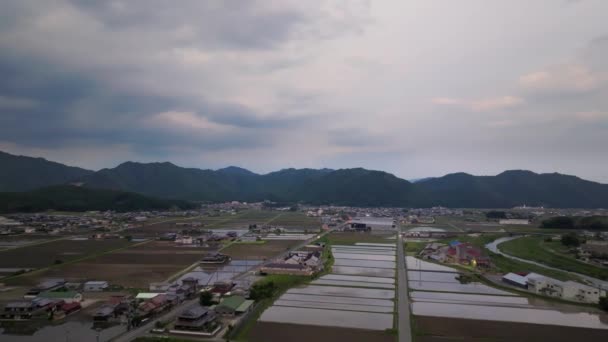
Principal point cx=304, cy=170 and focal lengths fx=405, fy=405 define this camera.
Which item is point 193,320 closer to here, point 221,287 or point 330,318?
point 330,318

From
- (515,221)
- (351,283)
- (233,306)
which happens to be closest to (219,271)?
(351,283)

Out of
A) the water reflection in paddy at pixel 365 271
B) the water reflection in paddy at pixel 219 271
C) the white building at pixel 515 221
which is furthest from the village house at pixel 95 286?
the white building at pixel 515 221

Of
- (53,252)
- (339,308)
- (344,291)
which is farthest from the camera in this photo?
(53,252)

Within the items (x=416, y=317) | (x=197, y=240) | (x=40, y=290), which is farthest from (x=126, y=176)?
(x=416, y=317)

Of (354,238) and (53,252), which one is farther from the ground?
(354,238)

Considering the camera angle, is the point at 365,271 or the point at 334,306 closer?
the point at 334,306

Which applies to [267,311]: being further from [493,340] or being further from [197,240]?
[197,240]

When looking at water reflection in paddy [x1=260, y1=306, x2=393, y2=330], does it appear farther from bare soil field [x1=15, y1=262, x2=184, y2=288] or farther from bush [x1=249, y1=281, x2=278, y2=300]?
bare soil field [x1=15, y1=262, x2=184, y2=288]
